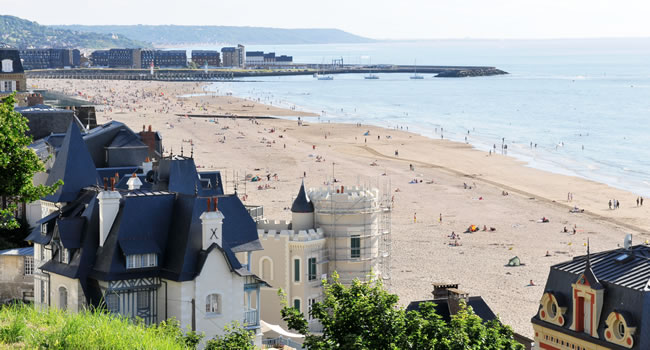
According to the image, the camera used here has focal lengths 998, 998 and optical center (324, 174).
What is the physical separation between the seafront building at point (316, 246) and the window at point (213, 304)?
8321 mm

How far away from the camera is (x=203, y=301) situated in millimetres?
25016

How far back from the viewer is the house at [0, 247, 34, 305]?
31078mm

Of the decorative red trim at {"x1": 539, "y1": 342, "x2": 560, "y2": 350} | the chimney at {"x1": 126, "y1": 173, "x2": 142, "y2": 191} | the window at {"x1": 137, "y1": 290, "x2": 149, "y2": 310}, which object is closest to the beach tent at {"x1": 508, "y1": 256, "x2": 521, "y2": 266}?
the chimney at {"x1": 126, "y1": 173, "x2": 142, "y2": 191}

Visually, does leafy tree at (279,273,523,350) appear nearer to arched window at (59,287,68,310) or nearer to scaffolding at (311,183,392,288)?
arched window at (59,287,68,310)

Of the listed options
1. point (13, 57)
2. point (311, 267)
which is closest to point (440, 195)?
point (13, 57)

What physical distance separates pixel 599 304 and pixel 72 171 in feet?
53.8

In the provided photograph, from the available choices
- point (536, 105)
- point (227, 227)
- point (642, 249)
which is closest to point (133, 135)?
point (227, 227)

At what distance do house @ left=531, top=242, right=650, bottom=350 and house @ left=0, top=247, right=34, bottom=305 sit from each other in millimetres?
16297

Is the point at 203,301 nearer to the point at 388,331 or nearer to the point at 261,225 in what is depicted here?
the point at 388,331

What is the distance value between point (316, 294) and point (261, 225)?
308cm

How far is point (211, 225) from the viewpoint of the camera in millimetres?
25062

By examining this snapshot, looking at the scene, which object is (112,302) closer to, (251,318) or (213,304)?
(213,304)

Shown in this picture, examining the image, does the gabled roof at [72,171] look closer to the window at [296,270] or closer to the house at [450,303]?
the window at [296,270]

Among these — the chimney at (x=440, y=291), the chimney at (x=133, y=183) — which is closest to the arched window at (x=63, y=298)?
the chimney at (x=133, y=183)
